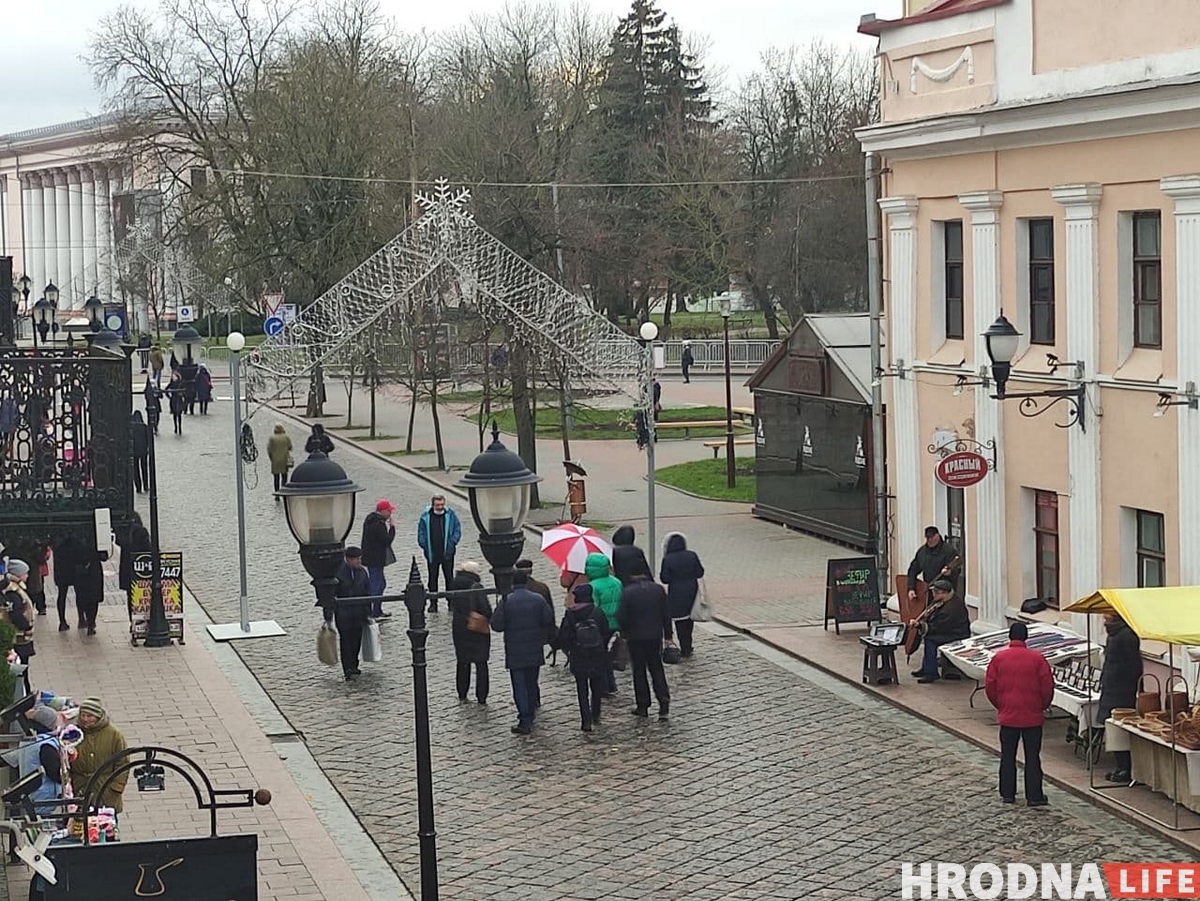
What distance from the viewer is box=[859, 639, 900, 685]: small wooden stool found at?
1902 centimetres

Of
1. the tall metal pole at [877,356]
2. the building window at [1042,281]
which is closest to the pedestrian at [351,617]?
the tall metal pole at [877,356]

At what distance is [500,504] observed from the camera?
11.5 meters

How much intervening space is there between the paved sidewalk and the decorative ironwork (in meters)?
2.74

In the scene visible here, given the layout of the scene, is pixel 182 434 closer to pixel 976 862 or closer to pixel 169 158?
pixel 169 158

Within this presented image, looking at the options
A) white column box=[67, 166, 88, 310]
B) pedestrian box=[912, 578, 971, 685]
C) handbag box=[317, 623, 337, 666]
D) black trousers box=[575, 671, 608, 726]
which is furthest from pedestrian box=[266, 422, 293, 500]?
white column box=[67, 166, 88, 310]

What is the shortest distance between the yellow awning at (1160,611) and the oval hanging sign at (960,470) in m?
5.22

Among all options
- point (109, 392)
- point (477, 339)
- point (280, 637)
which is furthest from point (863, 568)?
point (477, 339)

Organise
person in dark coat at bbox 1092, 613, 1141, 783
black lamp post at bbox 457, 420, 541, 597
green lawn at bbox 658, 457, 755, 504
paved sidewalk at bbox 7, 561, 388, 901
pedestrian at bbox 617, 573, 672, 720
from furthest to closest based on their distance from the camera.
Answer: green lawn at bbox 658, 457, 755, 504 < pedestrian at bbox 617, 573, 672, 720 < person in dark coat at bbox 1092, 613, 1141, 783 < paved sidewalk at bbox 7, 561, 388, 901 < black lamp post at bbox 457, 420, 541, 597

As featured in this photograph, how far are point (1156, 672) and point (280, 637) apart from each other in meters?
10.0

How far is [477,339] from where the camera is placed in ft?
116

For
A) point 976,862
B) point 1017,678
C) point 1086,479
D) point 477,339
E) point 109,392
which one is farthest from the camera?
point 477,339

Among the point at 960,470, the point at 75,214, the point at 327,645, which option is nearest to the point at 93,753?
the point at 327,645

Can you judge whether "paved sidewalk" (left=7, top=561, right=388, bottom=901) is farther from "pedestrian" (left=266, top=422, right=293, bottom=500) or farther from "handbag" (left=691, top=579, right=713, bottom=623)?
"pedestrian" (left=266, top=422, right=293, bottom=500)

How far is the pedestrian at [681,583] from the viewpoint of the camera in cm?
2053
